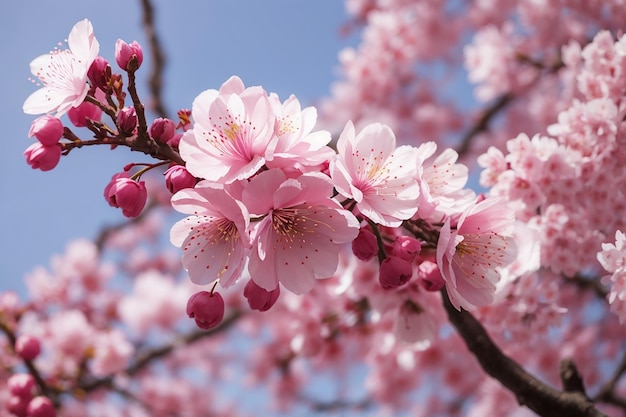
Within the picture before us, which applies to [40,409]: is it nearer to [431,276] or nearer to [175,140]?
[175,140]

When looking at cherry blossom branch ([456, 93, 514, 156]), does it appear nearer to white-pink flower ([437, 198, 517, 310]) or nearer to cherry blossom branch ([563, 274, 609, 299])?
cherry blossom branch ([563, 274, 609, 299])

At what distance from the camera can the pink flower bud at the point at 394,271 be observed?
43.3 inches

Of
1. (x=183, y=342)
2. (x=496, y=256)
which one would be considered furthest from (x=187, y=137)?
(x=183, y=342)

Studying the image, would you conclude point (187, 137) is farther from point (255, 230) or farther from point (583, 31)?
point (583, 31)

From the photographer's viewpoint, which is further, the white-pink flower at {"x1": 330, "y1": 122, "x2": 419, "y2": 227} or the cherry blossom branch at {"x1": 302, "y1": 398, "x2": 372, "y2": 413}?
the cherry blossom branch at {"x1": 302, "y1": 398, "x2": 372, "y2": 413}

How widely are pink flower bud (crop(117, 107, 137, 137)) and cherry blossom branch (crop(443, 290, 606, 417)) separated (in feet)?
2.88

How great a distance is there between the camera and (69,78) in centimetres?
113

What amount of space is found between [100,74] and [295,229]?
0.50 meters

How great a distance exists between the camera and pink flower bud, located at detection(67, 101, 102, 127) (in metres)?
1.17

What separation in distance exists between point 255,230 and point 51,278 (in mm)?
3479

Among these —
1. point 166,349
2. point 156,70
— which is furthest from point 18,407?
point 156,70

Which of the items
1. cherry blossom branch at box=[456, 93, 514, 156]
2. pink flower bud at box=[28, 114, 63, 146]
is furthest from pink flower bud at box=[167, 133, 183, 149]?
cherry blossom branch at box=[456, 93, 514, 156]

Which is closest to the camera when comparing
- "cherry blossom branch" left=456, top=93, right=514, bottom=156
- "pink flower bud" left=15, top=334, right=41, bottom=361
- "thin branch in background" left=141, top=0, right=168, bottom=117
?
"pink flower bud" left=15, top=334, right=41, bottom=361

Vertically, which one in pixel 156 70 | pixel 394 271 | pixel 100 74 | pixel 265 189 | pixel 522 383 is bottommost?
pixel 522 383
